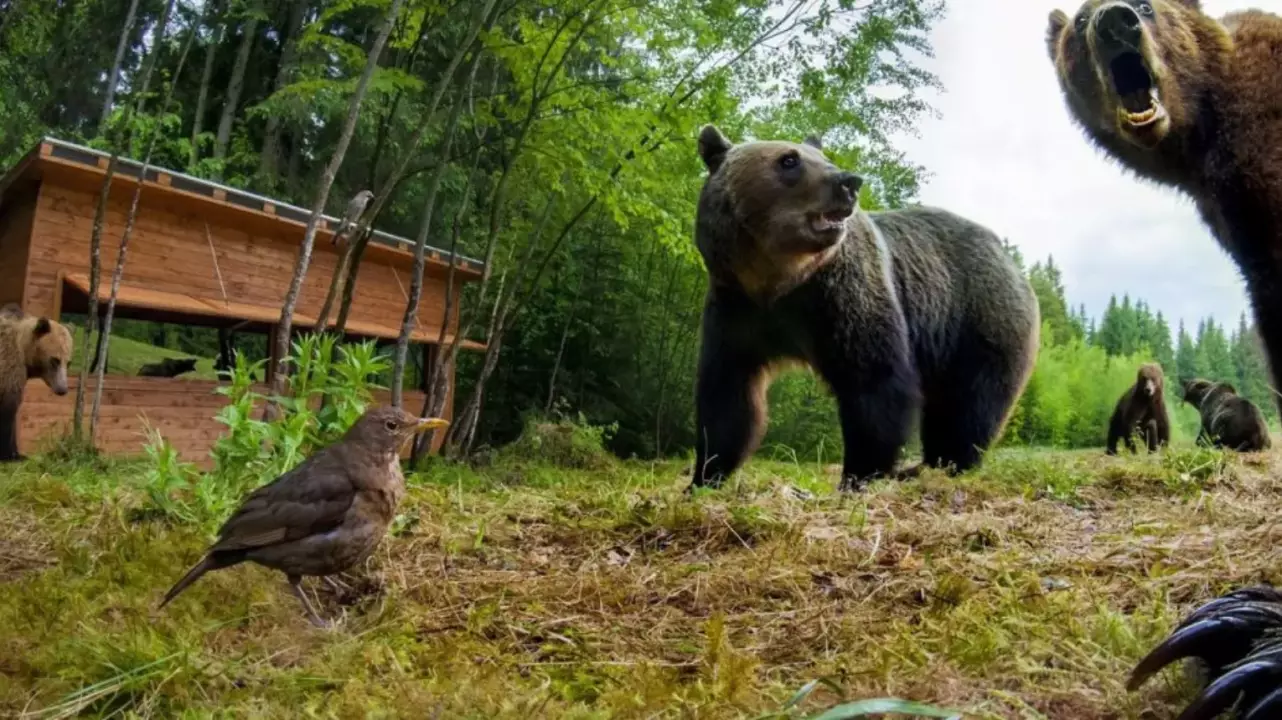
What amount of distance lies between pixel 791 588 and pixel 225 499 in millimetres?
1863

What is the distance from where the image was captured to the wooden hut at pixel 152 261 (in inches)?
308

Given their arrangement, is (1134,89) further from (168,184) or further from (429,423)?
(168,184)

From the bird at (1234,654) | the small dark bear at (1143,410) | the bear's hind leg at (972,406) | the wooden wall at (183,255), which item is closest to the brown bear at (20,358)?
the wooden wall at (183,255)

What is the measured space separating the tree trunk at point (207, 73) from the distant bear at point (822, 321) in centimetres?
911

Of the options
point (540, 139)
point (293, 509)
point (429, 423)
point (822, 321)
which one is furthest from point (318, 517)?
point (540, 139)

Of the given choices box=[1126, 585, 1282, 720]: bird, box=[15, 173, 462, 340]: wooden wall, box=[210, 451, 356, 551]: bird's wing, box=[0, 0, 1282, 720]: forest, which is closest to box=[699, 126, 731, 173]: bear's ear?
box=[0, 0, 1282, 720]: forest

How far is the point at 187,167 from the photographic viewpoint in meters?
11.7

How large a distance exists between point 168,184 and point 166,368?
243 cm

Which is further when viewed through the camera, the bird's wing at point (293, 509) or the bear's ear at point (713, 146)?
the bear's ear at point (713, 146)

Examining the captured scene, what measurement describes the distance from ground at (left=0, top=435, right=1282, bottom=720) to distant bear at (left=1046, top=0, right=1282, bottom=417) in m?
0.73

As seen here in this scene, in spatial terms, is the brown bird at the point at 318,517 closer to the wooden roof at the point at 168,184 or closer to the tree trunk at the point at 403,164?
the tree trunk at the point at 403,164

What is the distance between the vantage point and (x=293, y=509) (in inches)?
82.5

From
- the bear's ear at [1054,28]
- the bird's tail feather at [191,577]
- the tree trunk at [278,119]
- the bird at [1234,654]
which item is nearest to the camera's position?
the bird at [1234,654]

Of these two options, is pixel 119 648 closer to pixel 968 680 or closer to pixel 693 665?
pixel 693 665
